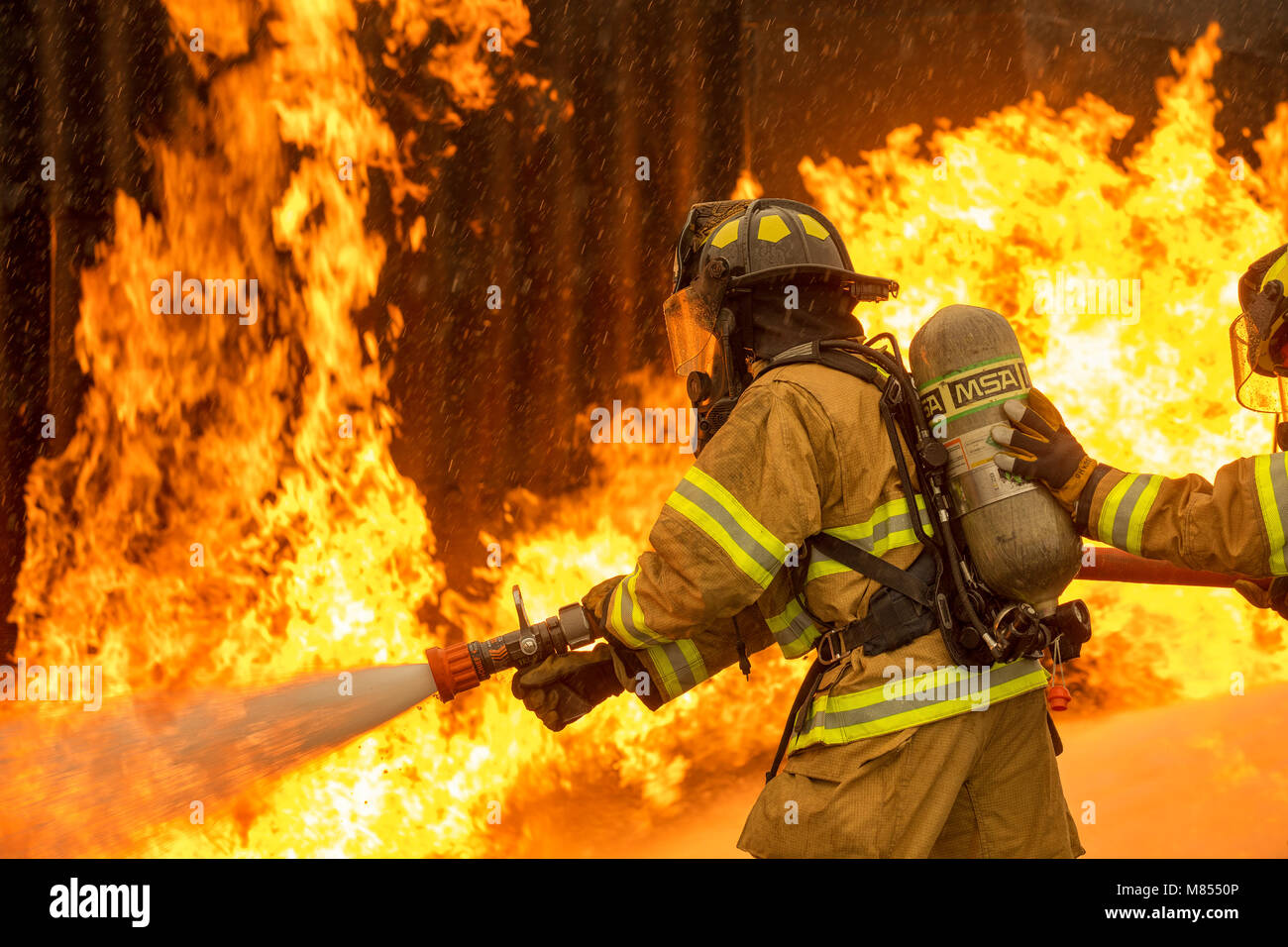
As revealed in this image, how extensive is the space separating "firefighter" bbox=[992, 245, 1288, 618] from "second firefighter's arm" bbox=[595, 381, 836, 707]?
0.44 m

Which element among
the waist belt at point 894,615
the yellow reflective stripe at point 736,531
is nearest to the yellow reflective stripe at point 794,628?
the waist belt at point 894,615

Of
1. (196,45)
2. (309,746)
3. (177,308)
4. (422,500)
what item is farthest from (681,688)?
(196,45)

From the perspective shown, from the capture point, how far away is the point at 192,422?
503 cm

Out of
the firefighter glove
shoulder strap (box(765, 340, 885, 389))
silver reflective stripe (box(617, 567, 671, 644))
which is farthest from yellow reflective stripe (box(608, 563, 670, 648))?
the firefighter glove

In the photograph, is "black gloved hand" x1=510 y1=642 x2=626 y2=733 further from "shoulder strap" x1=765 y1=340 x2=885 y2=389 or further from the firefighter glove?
the firefighter glove

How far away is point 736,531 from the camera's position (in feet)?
7.27

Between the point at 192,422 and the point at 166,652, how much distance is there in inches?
44.5

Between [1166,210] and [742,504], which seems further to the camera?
[1166,210]

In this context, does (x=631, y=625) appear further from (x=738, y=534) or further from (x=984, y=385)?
(x=984, y=385)

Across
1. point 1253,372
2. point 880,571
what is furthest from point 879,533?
point 1253,372

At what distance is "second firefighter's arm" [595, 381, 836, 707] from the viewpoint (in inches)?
87.4

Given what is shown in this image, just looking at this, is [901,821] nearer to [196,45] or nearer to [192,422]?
[192,422]

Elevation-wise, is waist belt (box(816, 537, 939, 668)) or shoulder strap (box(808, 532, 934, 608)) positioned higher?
shoulder strap (box(808, 532, 934, 608))

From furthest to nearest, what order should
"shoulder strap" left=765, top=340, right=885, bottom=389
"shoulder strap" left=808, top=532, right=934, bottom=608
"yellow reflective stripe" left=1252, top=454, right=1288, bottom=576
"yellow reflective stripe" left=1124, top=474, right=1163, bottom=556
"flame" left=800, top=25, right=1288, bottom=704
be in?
"flame" left=800, top=25, right=1288, bottom=704 → "shoulder strap" left=765, top=340, right=885, bottom=389 → "shoulder strap" left=808, top=532, right=934, bottom=608 → "yellow reflective stripe" left=1124, top=474, right=1163, bottom=556 → "yellow reflective stripe" left=1252, top=454, right=1288, bottom=576
